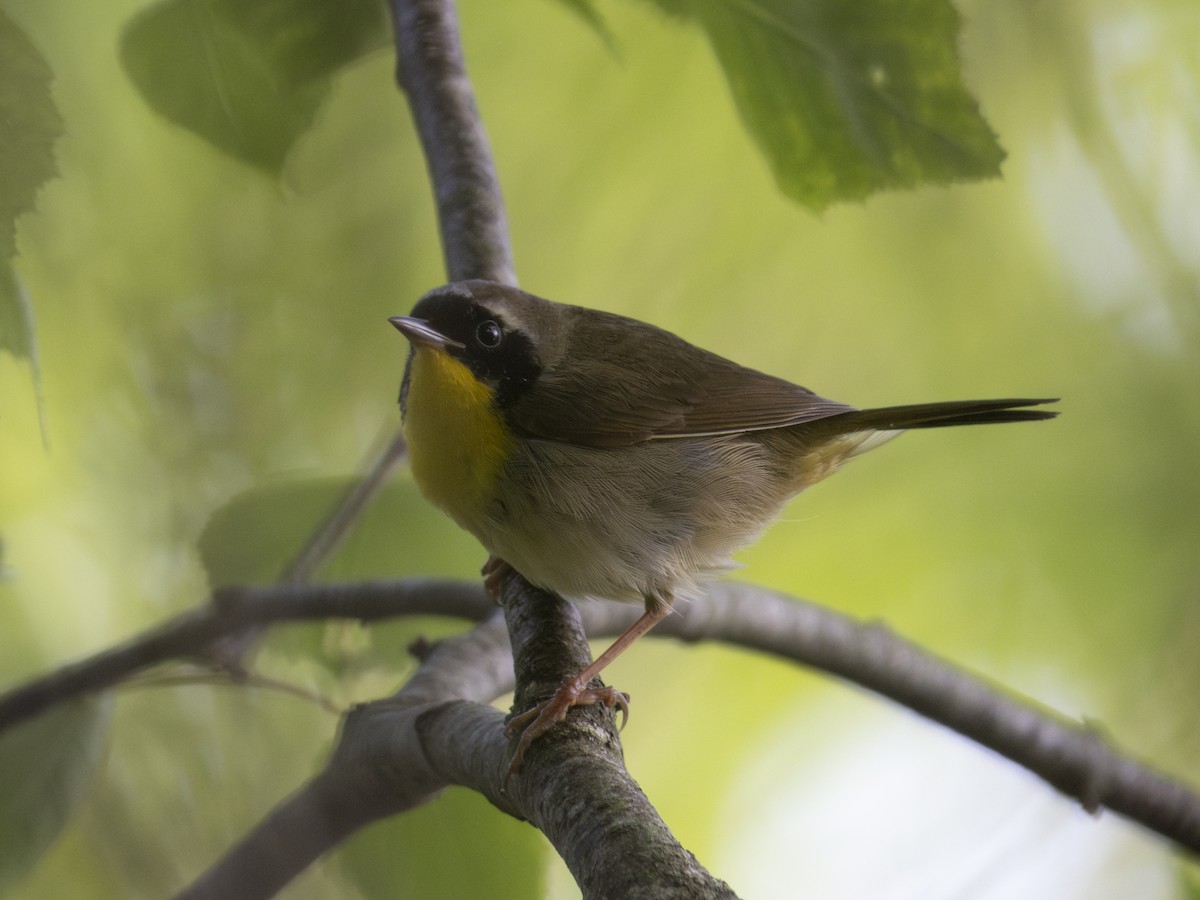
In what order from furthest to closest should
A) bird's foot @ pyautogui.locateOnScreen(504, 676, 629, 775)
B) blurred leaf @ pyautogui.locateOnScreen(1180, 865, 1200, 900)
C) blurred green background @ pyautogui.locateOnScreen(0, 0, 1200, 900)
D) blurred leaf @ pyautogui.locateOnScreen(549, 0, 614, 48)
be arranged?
1. blurred leaf @ pyautogui.locateOnScreen(549, 0, 614, 48)
2. blurred leaf @ pyautogui.locateOnScreen(1180, 865, 1200, 900)
3. blurred green background @ pyautogui.locateOnScreen(0, 0, 1200, 900)
4. bird's foot @ pyautogui.locateOnScreen(504, 676, 629, 775)

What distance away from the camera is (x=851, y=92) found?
776mm

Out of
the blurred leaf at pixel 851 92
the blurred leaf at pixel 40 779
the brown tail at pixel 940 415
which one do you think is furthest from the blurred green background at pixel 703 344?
the brown tail at pixel 940 415

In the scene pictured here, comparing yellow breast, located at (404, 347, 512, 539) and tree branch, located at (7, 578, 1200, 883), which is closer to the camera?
yellow breast, located at (404, 347, 512, 539)

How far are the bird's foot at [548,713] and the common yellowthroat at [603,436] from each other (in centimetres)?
4

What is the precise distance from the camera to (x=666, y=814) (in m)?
0.86

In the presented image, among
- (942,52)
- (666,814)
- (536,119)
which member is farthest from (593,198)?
(666,814)

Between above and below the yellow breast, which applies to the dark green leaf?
below

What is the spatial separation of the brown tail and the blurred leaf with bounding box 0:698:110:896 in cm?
55

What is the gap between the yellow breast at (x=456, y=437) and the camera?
66cm

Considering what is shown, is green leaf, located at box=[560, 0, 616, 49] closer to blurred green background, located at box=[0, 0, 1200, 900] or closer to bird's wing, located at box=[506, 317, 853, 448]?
blurred green background, located at box=[0, 0, 1200, 900]

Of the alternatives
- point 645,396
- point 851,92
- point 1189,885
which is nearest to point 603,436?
point 645,396

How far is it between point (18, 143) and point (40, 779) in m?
0.35

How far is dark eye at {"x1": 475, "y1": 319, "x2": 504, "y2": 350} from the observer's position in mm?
662

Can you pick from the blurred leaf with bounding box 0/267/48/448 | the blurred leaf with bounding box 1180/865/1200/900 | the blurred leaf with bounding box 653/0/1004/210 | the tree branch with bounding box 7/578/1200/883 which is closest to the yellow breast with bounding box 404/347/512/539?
the tree branch with bounding box 7/578/1200/883
